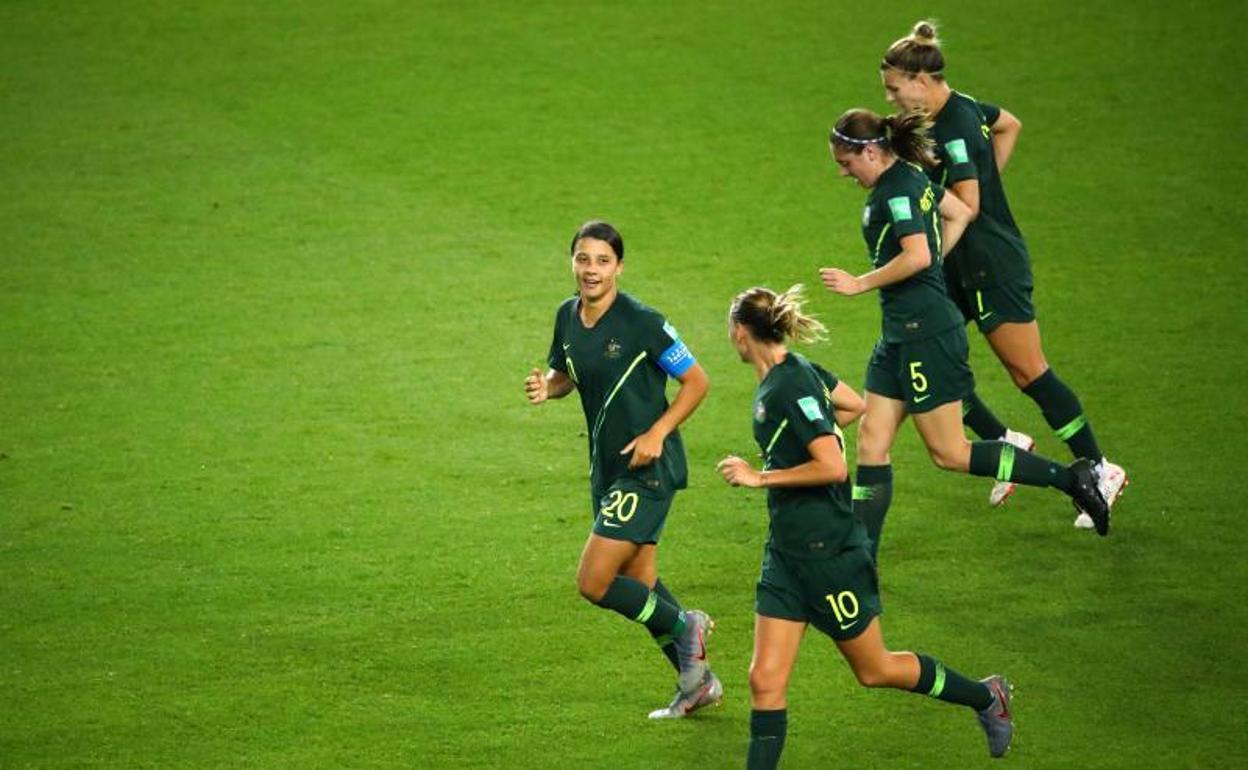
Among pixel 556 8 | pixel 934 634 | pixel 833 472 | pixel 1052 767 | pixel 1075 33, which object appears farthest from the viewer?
pixel 556 8

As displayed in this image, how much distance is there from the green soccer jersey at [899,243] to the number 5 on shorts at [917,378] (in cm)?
11

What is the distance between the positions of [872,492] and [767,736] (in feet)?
6.59

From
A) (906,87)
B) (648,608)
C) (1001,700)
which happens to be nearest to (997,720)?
(1001,700)

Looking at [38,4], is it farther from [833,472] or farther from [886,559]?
[833,472]

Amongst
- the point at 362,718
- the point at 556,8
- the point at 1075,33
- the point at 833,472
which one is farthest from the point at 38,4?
the point at 833,472

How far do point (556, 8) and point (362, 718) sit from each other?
10747 mm

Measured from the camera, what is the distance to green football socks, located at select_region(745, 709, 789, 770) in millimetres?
5973

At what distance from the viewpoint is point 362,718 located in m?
6.84

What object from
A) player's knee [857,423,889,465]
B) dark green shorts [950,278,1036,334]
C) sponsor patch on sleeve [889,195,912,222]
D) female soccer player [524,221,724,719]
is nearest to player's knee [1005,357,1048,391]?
dark green shorts [950,278,1036,334]

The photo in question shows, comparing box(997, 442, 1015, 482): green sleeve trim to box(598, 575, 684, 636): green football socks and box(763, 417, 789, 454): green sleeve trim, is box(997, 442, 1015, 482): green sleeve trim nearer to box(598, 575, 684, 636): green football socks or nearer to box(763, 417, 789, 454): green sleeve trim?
box(598, 575, 684, 636): green football socks

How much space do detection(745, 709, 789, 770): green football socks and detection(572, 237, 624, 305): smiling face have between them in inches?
65.7

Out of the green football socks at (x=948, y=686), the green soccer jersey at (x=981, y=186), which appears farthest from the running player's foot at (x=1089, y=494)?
the green football socks at (x=948, y=686)

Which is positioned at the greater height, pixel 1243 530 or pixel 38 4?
pixel 38 4

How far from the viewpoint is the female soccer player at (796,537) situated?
595 centimetres
